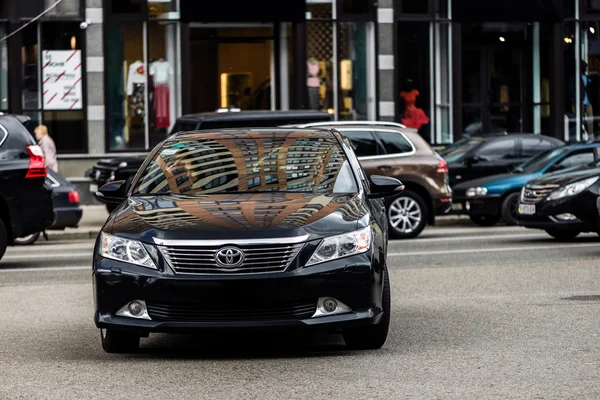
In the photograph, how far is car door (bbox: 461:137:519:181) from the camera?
26.4 m

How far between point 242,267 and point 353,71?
24210 mm

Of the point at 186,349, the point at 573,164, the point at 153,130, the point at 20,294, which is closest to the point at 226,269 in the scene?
the point at 186,349

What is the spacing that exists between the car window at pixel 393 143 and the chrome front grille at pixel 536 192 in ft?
7.17

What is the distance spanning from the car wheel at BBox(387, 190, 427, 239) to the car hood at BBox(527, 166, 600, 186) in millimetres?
1990

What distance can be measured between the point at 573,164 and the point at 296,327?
16.1m

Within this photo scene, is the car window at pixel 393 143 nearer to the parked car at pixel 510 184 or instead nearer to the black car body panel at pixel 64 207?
the parked car at pixel 510 184

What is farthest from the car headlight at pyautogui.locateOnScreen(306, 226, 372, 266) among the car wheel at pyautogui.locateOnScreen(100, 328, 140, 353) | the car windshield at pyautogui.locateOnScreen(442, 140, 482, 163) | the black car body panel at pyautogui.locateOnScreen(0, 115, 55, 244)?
the car windshield at pyautogui.locateOnScreen(442, 140, 482, 163)

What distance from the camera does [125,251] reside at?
9.05 meters

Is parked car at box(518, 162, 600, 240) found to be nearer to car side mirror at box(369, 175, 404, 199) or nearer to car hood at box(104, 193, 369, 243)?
car side mirror at box(369, 175, 404, 199)

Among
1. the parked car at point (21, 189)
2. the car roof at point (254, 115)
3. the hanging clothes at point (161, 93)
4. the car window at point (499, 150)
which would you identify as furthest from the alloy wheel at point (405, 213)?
the hanging clothes at point (161, 93)

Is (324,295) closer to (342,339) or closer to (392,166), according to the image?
(342,339)

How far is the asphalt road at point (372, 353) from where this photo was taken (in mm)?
7934

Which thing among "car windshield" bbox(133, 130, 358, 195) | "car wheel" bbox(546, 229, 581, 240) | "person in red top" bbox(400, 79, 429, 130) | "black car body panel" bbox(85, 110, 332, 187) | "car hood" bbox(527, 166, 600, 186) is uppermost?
"person in red top" bbox(400, 79, 429, 130)

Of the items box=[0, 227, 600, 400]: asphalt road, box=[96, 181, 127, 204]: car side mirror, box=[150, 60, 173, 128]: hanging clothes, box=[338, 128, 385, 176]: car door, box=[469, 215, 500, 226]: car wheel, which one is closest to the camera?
box=[0, 227, 600, 400]: asphalt road
